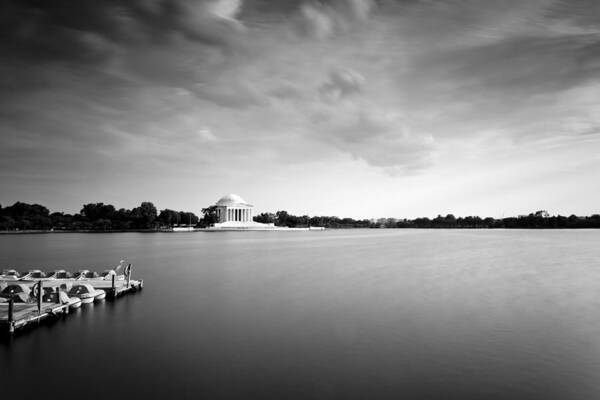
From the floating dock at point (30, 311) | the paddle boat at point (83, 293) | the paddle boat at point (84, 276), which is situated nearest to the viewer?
the floating dock at point (30, 311)

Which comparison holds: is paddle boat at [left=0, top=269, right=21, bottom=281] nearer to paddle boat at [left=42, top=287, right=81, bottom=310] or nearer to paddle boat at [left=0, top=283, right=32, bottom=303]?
paddle boat at [left=0, top=283, right=32, bottom=303]

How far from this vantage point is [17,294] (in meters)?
27.6

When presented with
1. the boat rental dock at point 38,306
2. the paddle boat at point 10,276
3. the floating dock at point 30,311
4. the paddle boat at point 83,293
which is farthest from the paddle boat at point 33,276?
the paddle boat at point 83,293

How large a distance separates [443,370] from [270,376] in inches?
302

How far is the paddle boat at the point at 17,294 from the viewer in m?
27.5

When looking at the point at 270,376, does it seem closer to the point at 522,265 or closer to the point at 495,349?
the point at 495,349

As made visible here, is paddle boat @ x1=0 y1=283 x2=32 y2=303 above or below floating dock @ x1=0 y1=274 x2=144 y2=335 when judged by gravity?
above

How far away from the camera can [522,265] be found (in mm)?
59656

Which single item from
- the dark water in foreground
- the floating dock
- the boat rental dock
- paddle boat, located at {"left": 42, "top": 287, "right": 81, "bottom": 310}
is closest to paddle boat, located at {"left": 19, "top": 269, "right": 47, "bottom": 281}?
the boat rental dock

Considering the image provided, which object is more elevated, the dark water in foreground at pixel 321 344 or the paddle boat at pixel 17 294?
the paddle boat at pixel 17 294

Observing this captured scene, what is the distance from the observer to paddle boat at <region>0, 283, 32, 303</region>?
27469mm

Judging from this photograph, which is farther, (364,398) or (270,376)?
(270,376)

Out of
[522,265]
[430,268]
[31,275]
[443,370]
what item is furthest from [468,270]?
[31,275]

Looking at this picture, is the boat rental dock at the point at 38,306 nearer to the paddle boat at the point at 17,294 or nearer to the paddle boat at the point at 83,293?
the paddle boat at the point at 17,294
